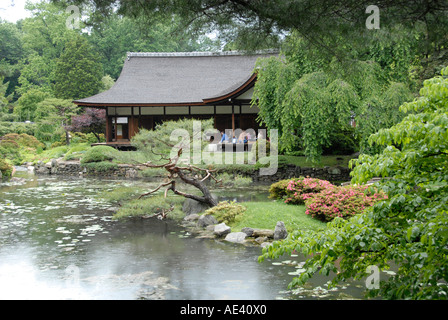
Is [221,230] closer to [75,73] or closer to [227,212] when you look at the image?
[227,212]

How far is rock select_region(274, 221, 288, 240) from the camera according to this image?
8.66m

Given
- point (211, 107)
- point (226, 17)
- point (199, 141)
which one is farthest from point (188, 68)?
point (226, 17)

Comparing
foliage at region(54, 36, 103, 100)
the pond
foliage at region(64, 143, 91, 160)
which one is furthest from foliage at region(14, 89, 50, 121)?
the pond

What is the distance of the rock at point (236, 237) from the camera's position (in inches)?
348

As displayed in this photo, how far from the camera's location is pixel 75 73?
32.2 m

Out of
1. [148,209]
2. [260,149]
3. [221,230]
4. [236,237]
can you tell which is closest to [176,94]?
[260,149]

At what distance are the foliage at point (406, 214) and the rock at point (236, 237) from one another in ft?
17.0

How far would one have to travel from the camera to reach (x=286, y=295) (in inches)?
230

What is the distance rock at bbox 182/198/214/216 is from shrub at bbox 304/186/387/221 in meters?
2.77

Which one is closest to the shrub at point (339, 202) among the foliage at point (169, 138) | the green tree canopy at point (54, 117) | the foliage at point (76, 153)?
the foliage at point (169, 138)

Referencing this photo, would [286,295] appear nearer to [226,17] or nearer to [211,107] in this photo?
[226,17]

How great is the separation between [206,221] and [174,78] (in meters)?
18.9

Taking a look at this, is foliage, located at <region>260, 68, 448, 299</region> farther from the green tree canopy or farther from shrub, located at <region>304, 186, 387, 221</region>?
the green tree canopy
